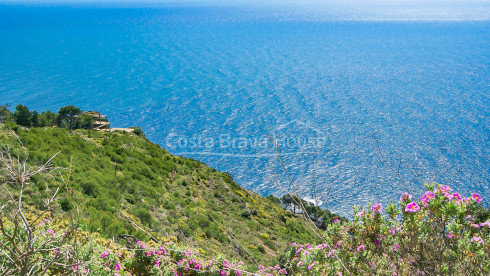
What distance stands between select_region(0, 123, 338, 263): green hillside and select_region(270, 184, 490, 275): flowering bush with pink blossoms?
10.9 ft

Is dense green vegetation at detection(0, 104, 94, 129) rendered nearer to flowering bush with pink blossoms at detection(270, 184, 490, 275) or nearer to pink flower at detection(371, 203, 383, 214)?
flowering bush with pink blossoms at detection(270, 184, 490, 275)

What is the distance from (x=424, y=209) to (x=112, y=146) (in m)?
23.4

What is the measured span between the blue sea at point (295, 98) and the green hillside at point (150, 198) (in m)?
4.08

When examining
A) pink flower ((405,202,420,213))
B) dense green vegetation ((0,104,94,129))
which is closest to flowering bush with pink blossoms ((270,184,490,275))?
pink flower ((405,202,420,213))

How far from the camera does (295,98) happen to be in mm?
59906

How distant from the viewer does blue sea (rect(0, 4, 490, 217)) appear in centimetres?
4059

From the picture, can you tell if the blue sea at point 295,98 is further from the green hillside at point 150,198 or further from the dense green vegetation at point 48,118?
the dense green vegetation at point 48,118

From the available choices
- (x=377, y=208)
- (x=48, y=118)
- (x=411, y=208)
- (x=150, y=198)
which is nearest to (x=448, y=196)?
(x=411, y=208)

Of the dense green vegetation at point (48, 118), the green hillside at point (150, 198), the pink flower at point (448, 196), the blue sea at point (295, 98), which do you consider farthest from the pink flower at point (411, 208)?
the dense green vegetation at point (48, 118)

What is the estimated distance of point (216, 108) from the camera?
58.0 meters

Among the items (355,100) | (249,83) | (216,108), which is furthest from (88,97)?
(355,100)

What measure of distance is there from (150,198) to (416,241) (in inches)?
579

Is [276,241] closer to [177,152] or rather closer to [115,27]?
[177,152]

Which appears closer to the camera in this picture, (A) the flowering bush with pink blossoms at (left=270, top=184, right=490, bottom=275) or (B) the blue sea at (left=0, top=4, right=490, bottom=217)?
(A) the flowering bush with pink blossoms at (left=270, top=184, right=490, bottom=275)
